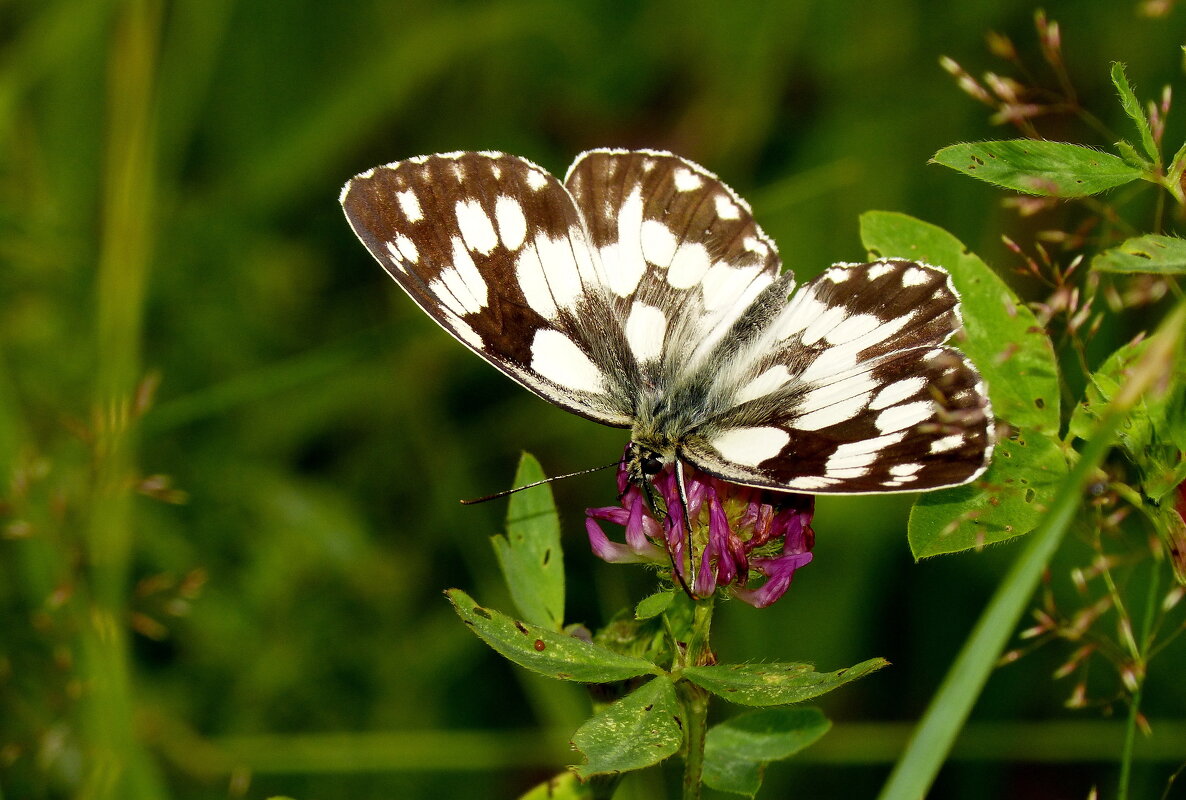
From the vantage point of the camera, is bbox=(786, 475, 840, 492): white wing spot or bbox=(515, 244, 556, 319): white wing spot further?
bbox=(515, 244, 556, 319): white wing spot

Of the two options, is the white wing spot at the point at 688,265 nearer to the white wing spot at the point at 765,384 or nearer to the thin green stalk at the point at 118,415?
the white wing spot at the point at 765,384

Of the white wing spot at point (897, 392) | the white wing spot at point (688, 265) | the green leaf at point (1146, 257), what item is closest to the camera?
Result: the green leaf at point (1146, 257)

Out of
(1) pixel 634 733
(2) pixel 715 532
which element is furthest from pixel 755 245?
(1) pixel 634 733

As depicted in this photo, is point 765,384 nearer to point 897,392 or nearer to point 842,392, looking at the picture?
point 842,392

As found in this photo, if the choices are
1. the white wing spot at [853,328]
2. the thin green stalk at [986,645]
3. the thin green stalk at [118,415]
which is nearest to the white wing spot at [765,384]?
the white wing spot at [853,328]

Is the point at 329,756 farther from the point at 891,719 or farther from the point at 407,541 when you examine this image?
the point at 891,719

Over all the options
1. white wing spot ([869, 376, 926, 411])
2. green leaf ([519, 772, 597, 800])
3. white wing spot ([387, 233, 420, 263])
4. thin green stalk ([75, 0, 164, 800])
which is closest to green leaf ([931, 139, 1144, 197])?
white wing spot ([869, 376, 926, 411])

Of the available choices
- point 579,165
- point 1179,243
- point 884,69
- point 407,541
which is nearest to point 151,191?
point 407,541

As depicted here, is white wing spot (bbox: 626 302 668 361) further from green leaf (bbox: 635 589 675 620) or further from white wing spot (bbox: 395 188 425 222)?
green leaf (bbox: 635 589 675 620)
